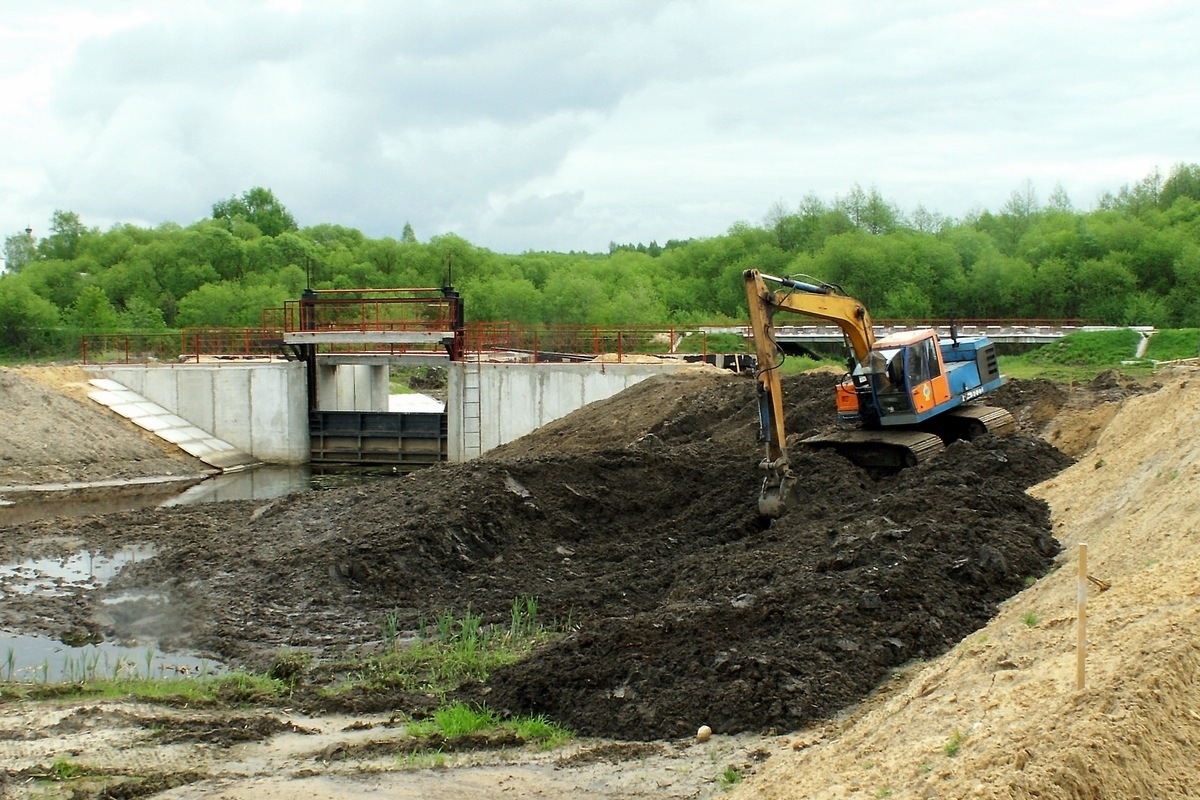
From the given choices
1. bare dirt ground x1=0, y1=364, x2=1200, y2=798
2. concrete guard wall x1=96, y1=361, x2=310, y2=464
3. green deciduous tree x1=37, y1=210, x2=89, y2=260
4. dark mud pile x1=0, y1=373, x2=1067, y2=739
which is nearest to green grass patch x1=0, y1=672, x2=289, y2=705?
bare dirt ground x1=0, y1=364, x2=1200, y2=798

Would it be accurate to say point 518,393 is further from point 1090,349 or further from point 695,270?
point 695,270

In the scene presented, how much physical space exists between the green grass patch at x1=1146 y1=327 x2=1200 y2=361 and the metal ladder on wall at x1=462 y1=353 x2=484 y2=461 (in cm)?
2190

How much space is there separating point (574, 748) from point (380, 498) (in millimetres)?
12975

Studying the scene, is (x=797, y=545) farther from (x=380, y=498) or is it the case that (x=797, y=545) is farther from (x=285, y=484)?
(x=285, y=484)

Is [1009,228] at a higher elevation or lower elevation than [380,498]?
higher

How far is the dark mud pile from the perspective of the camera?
34.7 ft

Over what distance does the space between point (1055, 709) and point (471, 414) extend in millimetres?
31394

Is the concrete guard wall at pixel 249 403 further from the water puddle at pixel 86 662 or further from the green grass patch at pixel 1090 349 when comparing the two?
the green grass patch at pixel 1090 349

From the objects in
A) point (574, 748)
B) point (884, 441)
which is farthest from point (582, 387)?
point (574, 748)

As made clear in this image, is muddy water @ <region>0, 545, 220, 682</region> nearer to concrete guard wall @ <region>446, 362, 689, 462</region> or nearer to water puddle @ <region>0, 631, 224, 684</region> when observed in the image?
water puddle @ <region>0, 631, 224, 684</region>

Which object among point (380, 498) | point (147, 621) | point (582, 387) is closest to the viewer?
point (147, 621)

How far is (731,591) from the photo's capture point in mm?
13477

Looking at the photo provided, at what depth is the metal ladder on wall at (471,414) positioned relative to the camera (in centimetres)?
3719

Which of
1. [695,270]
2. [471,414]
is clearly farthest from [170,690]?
[695,270]
